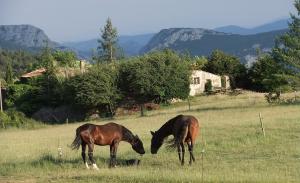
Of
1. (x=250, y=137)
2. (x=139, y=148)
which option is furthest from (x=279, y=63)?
(x=139, y=148)

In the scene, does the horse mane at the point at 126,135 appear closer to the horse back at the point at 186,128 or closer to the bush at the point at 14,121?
the horse back at the point at 186,128

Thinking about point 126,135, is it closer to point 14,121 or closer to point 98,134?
point 98,134

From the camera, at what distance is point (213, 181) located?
1461 cm

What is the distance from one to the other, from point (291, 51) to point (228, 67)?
38.6m

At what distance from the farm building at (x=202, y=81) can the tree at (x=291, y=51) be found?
30.2 m

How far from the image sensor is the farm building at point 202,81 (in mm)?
84338

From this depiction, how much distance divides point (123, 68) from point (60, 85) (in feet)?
29.9

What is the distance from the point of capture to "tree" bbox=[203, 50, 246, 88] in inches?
3506

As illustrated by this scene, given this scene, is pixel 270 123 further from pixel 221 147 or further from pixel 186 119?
pixel 186 119

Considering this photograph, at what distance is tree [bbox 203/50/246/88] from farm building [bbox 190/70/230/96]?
4.90 feet

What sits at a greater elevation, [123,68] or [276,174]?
[123,68]

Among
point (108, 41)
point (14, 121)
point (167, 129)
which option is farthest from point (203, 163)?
point (108, 41)

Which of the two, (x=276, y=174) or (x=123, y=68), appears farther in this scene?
(x=123, y=68)

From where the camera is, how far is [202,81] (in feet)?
282
